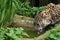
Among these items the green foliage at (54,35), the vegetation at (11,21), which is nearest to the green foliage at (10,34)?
the vegetation at (11,21)

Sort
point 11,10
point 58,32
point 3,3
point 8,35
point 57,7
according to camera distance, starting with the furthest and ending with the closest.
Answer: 1. point 57,7
2. point 11,10
3. point 3,3
4. point 58,32
5. point 8,35

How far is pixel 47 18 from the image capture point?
21.9 feet

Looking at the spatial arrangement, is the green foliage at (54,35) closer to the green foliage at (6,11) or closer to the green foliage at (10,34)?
the green foliage at (10,34)

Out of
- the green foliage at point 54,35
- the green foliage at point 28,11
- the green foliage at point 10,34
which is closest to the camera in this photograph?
the green foliage at point 10,34

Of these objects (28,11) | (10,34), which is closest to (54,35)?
(10,34)

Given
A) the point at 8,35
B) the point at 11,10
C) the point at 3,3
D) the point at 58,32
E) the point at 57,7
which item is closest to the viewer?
the point at 8,35

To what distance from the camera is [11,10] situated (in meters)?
6.83

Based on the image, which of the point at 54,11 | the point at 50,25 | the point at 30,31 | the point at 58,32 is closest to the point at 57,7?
the point at 54,11

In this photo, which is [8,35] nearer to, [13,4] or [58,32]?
[58,32]

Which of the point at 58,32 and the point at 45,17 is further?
the point at 45,17

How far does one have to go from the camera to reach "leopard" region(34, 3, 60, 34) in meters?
6.45

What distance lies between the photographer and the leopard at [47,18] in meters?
6.45

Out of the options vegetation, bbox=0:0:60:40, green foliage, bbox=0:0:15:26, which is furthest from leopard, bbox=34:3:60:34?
green foliage, bbox=0:0:15:26

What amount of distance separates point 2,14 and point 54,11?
1.46 metres
